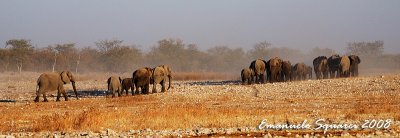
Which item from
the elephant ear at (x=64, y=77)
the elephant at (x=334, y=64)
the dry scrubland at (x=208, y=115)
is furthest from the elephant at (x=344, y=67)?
the elephant ear at (x=64, y=77)

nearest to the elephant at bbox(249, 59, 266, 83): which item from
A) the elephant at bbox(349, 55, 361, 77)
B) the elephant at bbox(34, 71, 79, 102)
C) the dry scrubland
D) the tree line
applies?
the elephant at bbox(349, 55, 361, 77)

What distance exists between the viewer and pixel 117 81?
39.4m

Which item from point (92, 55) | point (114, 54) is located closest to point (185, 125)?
point (114, 54)

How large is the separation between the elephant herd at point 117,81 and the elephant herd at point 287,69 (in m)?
9.28

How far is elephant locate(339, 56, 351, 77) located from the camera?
184 feet

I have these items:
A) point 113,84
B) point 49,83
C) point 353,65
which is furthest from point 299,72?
point 49,83

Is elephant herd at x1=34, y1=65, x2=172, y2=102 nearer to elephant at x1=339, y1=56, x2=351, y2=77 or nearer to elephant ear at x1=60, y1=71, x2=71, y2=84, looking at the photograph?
elephant ear at x1=60, y1=71, x2=71, y2=84

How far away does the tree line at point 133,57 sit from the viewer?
10981 cm

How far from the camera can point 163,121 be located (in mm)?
20375

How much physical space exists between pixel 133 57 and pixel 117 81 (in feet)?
291

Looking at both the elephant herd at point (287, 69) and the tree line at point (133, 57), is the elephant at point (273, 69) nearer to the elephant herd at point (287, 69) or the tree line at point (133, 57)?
the elephant herd at point (287, 69)

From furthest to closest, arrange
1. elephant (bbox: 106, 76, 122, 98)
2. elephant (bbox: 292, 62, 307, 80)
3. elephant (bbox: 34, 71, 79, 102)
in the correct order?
elephant (bbox: 292, 62, 307, 80), elephant (bbox: 106, 76, 122, 98), elephant (bbox: 34, 71, 79, 102)

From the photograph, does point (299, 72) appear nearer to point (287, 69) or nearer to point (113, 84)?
point (287, 69)

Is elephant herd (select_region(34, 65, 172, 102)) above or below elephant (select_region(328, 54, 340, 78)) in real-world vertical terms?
below
